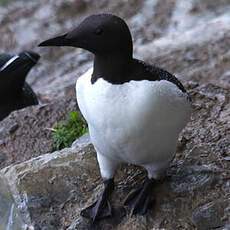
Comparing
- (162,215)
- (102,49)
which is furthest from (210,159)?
(102,49)

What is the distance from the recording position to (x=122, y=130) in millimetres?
2775

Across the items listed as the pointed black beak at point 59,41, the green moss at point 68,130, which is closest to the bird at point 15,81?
the green moss at point 68,130

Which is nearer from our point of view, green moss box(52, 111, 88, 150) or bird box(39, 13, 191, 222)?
bird box(39, 13, 191, 222)

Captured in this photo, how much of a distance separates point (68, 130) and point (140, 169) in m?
1.14

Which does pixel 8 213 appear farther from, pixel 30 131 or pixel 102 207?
pixel 30 131

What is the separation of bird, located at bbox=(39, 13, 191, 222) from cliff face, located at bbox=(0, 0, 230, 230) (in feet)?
1.01

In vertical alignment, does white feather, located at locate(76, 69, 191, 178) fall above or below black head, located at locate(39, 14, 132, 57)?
below

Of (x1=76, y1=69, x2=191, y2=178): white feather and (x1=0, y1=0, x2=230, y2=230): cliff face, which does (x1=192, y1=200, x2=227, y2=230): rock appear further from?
(x1=76, y1=69, x2=191, y2=178): white feather

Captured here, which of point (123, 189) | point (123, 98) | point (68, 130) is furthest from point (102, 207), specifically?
point (68, 130)

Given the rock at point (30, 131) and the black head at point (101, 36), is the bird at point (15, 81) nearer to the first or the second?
the rock at point (30, 131)

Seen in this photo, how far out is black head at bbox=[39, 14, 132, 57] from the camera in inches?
106

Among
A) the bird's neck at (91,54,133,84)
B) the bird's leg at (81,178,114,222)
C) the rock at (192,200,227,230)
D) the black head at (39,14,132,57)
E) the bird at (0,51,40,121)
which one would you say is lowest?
the bird at (0,51,40,121)

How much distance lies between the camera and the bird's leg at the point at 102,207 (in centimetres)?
307

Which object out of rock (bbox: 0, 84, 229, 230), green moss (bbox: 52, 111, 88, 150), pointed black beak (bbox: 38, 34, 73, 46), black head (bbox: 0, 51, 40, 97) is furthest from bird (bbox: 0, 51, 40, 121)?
pointed black beak (bbox: 38, 34, 73, 46)
